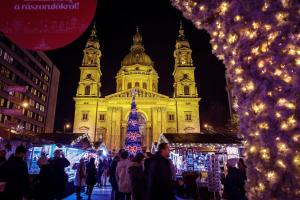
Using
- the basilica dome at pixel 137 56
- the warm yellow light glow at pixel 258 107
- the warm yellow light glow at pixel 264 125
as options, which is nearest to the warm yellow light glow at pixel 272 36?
the warm yellow light glow at pixel 258 107

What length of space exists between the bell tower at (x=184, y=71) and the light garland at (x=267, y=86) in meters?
48.6

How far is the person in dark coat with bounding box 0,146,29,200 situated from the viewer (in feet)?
16.1

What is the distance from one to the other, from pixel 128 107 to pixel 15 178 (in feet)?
151

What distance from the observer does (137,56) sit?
62125 mm

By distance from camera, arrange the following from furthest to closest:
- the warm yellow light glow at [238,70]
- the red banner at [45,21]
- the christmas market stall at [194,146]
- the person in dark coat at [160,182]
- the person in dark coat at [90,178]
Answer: the christmas market stall at [194,146], the person in dark coat at [90,178], the red banner at [45,21], the person in dark coat at [160,182], the warm yellow light glow at [238,70]

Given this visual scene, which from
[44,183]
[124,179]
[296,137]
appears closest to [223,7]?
[296,137]

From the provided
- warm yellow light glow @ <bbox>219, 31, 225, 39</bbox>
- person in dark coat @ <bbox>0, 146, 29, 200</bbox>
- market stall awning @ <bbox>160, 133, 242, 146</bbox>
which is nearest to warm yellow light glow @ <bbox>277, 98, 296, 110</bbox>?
warm yellow light glow @ <bbox>219, 31, 225, 39</bbox>

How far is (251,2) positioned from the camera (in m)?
3.30

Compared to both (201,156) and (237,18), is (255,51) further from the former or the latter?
(201,156)

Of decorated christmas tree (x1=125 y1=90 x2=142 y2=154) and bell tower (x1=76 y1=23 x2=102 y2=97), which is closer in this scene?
decorated christmas tree (x1=125 y1=90 x2=142 y2=154)

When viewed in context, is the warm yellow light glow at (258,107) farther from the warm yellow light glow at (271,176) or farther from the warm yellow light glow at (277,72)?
the warm yellow light glow at (271,176)

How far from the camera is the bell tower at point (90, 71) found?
51206 mm

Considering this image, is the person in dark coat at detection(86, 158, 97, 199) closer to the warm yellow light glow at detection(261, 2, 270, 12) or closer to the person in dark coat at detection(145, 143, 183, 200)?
the person in dark coat at detection(145, 143, 183, 200)

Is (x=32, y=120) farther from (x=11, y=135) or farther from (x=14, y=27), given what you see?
(x=14, y=27)
